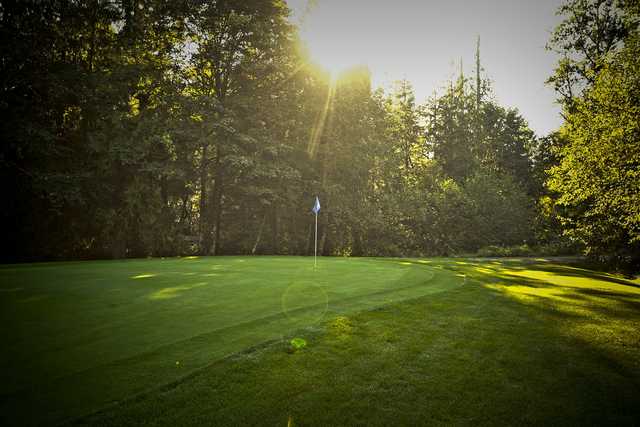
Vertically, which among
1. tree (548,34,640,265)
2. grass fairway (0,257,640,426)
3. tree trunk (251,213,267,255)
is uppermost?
tree (548,34,640,265)

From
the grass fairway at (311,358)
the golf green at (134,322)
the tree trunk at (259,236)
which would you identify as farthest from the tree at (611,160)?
the tree trunk at (259,236)

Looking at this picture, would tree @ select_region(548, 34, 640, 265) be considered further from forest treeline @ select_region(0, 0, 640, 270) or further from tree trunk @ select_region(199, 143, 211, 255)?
tree trunk @ select_region(199, 143, 211, 255)

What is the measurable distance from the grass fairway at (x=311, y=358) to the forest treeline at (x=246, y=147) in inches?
435

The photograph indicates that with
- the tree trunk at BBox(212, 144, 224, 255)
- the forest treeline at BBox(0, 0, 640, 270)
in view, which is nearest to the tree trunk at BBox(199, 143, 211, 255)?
the forest treeline at BBox(0, 0, 640, 270)

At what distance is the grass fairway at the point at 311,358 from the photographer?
3404mm

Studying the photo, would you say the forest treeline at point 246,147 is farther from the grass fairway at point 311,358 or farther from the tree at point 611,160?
the grass fairway at point 311,358

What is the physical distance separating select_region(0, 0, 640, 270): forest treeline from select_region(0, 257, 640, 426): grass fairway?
11041 mm

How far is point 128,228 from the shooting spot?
22.1 m

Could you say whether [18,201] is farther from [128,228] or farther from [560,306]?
[560,306]

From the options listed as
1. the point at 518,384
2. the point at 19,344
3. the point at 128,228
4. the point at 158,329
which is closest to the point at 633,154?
the point at 518,384

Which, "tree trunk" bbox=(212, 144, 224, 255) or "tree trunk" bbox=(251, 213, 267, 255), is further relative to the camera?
"tree trunk" bbox=(251, 213, 267, 255)

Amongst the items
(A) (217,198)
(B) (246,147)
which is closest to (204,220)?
(A) (217,198)

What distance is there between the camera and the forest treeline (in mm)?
18422

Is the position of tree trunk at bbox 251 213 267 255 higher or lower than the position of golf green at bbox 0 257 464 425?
higher
